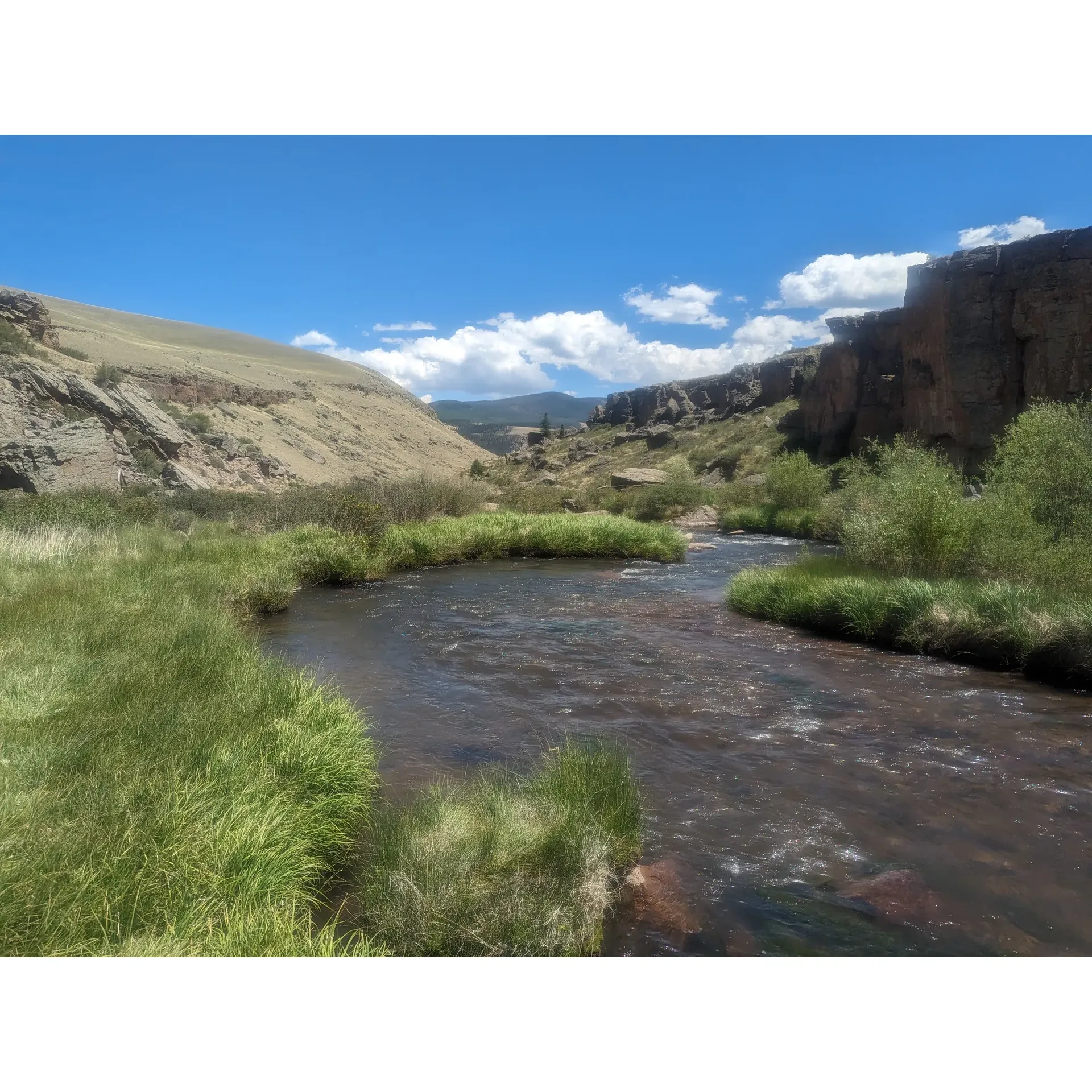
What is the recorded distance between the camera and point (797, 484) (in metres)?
35.8

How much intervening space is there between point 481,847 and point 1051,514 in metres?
14.9

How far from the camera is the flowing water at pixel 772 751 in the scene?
4449 millimetres

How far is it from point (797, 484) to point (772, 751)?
101 feet

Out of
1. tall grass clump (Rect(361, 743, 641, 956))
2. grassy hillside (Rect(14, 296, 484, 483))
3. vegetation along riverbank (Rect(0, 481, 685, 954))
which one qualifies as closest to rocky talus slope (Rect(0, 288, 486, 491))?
grassy hillside (Rect(14, 296, 484, 483))

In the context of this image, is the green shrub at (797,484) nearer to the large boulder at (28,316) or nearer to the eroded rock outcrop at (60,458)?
the eroded rock outcrop at (60,458)

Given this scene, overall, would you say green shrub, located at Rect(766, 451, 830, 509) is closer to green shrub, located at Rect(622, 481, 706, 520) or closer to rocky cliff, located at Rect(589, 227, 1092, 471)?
green shrub, located at Rect(622, 481, 706, 520)

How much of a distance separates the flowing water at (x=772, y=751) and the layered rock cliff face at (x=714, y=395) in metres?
53.1

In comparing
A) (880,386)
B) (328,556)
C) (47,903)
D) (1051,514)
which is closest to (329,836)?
(47,903)

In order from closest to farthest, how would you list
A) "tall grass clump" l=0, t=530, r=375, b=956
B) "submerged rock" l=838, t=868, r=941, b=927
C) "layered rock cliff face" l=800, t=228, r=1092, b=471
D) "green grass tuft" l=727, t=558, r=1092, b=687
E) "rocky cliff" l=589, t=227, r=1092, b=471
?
1. "tall grass clump" l=0, t=530, r=375, b=956
2. "submerged rock" l=838, t=868, r=941, b=927
3. "green grass tuft" l=727, t=558, r=1092, b=687
4. "layered rock cliff face" l=800, t=228, r=1092, b=471
5. "rocky cliff" l=589, t=227, r=1092, b=471

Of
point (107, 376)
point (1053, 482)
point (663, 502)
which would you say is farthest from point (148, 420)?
point (1053, 482)

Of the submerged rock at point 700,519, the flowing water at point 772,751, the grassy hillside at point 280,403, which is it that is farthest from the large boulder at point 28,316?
the submerged rock at point 700,519

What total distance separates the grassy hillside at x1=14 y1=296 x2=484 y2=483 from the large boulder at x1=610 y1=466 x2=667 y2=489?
17.4 metres

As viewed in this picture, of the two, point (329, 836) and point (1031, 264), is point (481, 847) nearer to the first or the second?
point (329, 836)

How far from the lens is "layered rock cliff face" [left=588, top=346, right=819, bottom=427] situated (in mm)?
70812
